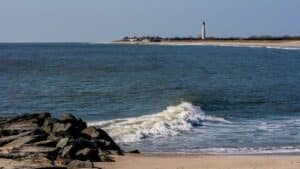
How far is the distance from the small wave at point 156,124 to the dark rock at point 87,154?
5758 mm

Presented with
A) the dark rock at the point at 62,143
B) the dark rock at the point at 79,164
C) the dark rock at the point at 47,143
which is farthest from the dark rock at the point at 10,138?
the dark rock at the point at 79,164

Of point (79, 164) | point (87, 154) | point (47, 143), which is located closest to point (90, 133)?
point (47, 143)

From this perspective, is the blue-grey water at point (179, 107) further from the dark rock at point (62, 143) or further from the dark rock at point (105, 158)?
the dark rock at point (62, 143)

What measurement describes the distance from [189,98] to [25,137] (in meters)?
21.1

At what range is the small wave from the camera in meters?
22.5

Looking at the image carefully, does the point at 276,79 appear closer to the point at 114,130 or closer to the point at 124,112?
the point at 124,112

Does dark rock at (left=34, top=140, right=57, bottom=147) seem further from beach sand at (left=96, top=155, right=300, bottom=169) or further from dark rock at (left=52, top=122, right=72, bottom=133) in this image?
dark rock at (left=52, top=122, right=72, bottom=133)

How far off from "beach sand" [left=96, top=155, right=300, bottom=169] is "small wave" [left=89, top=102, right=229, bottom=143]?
181 inches

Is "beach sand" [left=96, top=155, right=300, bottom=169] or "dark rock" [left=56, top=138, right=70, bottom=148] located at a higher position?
"dark rock" [left=56, top=138, right=70, bottom=148]

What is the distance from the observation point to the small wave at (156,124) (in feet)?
73.7

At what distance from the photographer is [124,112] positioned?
99.2 feet

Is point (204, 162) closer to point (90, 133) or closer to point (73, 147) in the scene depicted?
point (73, 147)

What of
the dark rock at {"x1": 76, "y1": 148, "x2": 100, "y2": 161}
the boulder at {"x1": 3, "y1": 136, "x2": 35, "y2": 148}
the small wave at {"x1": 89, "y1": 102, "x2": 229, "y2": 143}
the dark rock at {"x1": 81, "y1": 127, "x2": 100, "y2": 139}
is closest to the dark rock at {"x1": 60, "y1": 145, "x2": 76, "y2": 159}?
the dark rock at {"x1": 76, "y1": 148, "x2": 100, "y2": 161}

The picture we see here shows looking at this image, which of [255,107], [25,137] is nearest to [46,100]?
[255,107]
